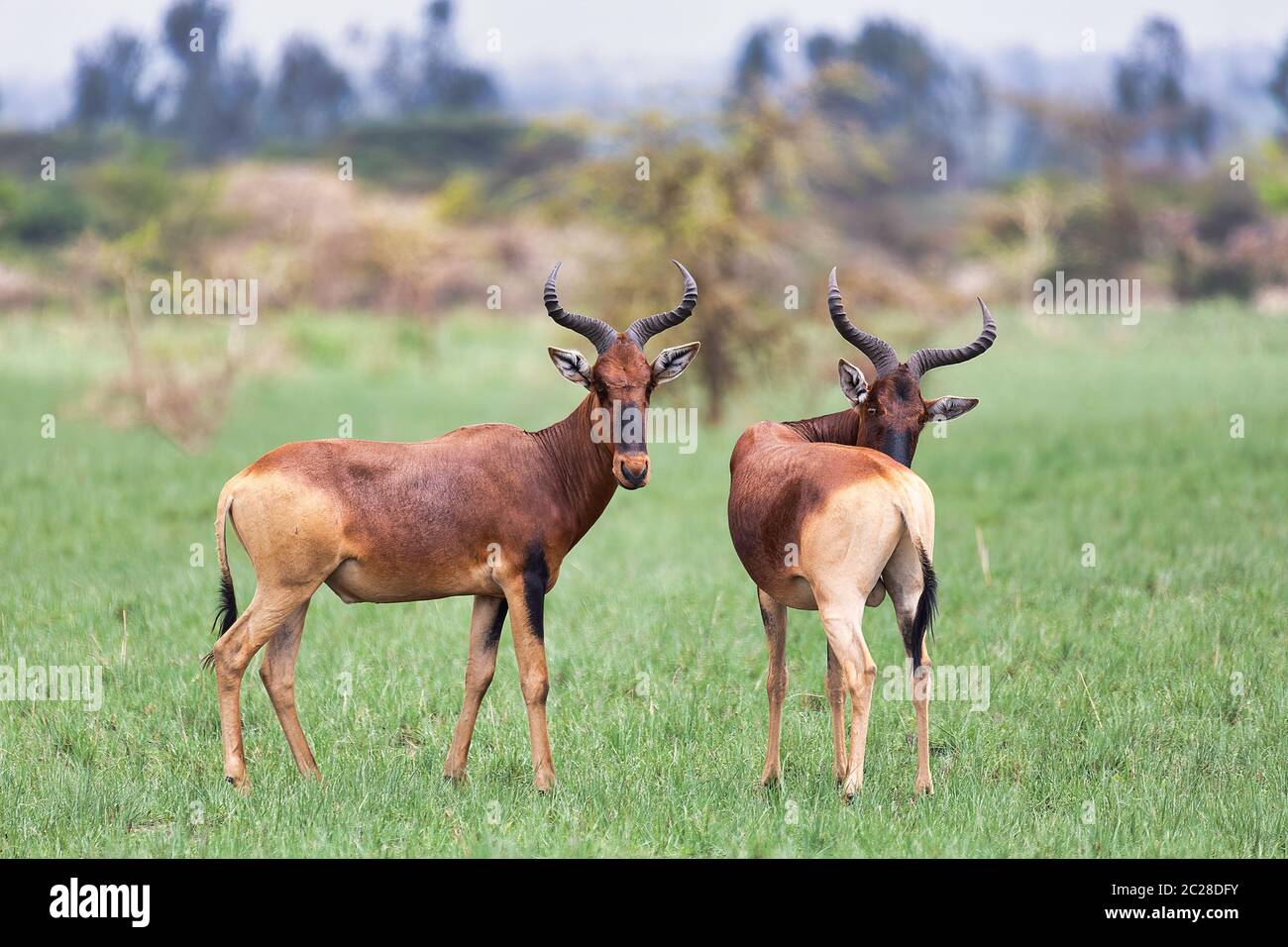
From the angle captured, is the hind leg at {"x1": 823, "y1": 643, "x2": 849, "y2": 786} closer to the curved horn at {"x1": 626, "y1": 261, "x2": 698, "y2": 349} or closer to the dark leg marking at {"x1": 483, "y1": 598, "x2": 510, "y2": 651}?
the dark leg marking at {"x1": 483, "y1": 598, "x2": 510, "y2": 651}

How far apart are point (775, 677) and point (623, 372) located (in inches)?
79.0

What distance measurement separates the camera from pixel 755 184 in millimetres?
27203

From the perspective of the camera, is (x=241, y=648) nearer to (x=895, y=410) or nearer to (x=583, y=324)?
(x=583, y=324)

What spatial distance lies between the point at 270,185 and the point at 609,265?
47.2 meters

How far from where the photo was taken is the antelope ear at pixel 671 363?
27.4 feet

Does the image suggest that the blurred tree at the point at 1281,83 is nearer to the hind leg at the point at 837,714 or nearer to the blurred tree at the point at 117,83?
the hind leg at the point at 837,714

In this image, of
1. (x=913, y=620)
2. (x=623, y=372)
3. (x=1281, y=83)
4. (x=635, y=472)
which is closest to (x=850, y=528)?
(x=913, y=620)

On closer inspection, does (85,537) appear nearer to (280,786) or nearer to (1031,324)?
(280,786)

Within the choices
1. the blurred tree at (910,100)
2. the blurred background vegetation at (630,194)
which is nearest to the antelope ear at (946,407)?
the blurred background vegetation at (630,194)

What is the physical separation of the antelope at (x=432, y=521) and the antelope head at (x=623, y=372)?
0.03ft
